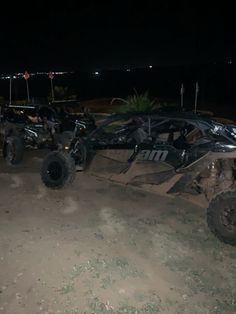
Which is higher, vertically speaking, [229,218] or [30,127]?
[30,127]

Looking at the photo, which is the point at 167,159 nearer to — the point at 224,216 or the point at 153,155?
the point at 153,155

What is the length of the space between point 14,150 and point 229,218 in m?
5.66

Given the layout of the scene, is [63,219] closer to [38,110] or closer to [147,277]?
[147,277]

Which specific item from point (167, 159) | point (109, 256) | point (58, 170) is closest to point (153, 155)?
point (167, 159)

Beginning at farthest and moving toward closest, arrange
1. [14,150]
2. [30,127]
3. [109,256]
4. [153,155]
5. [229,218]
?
[30,127] → [14,150] → [153,155] → [229,218] → [109,256]

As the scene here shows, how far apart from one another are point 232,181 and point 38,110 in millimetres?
6120

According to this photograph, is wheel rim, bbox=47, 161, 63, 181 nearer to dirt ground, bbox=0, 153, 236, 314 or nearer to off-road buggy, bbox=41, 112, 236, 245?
off-road buggy, bbox=41, 112, 236, 245

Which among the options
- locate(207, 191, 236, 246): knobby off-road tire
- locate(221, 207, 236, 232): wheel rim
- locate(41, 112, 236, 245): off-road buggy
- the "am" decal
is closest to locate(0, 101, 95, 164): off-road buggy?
locate(41, 112, 236, 245): off-road buggy

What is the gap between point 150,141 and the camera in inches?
246

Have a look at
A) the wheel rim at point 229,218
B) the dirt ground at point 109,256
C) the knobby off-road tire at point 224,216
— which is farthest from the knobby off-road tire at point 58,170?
the wheel rim at point 229,218

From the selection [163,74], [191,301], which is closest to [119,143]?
[191,301]

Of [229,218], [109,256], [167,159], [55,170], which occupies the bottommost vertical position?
[109,256]

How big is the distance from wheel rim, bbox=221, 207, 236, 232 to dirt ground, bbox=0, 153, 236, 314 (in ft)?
0.88

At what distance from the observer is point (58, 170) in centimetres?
723
